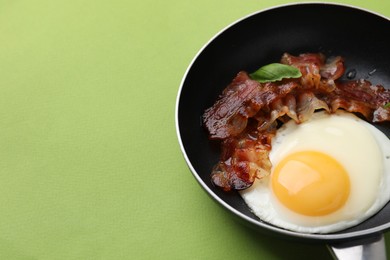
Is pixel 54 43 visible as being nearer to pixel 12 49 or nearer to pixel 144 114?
pixel 12 49

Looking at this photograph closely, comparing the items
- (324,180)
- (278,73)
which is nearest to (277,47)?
(278,73)

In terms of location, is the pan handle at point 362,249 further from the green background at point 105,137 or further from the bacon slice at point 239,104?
the bacon slice at point 239,104

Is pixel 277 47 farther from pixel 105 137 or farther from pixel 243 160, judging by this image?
pixel 105 137

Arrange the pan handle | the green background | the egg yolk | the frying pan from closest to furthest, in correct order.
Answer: the pan handle
the egg yolk
the green background
the frying pan

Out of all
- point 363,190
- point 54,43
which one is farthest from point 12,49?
point 363,190

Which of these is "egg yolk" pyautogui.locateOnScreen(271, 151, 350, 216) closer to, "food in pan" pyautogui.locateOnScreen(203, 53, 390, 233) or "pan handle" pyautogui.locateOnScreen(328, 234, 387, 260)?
"food in pan" pyautogui.locateOnScreen(203, 53, 390, 233)

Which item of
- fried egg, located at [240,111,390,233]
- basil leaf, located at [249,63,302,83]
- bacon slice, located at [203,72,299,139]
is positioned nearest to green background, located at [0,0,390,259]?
fried egg, located at [240,111,390,233]
